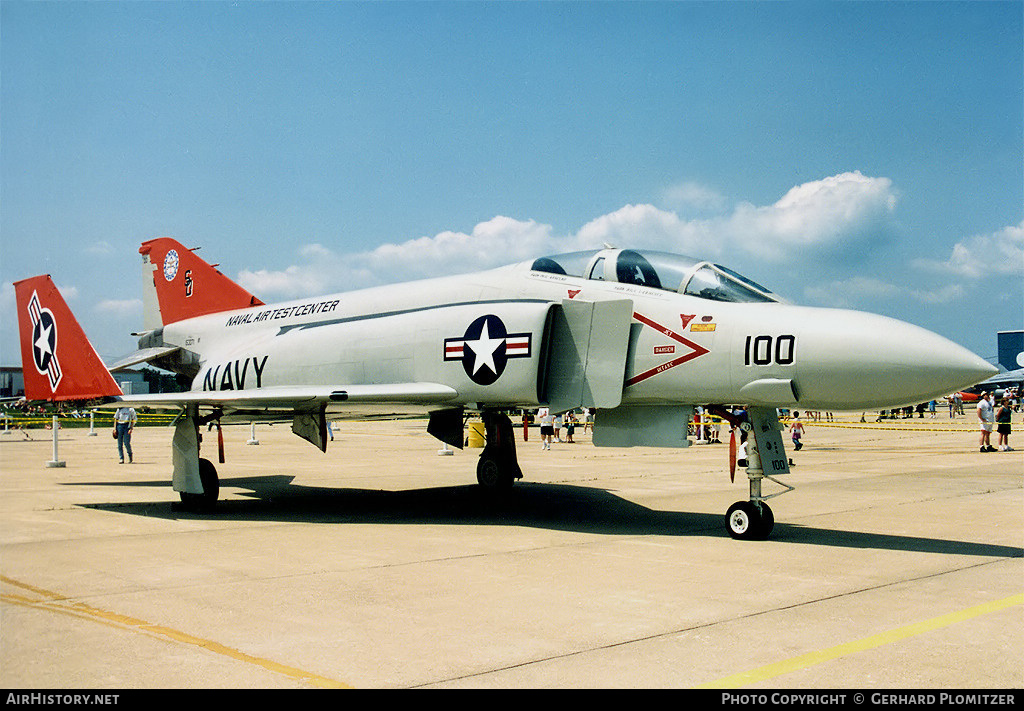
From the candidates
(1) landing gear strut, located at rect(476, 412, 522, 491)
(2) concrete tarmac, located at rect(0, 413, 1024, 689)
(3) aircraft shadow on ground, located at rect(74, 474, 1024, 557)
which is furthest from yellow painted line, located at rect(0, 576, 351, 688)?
(1) landing gear strut, located at rect(476, 412, 522, 491)

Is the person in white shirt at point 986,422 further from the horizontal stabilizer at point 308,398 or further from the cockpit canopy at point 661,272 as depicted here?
the horizontal stabilizer at point 308,398

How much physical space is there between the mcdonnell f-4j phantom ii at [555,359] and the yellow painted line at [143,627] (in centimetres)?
458

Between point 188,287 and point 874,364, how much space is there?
42.6 ft

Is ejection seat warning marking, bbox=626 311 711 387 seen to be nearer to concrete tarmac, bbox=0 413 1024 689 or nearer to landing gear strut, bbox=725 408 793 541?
landing gear strut, bbox=725 408 793 541

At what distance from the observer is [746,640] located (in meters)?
4.91

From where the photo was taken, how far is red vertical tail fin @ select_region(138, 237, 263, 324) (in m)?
16.2

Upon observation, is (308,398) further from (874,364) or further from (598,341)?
(874,364)

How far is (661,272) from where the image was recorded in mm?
9438

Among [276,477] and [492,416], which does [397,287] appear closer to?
[492,416]

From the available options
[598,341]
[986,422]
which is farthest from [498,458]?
[986,422]

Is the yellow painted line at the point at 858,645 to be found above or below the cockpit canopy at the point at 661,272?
below

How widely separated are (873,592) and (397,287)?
25.4ft

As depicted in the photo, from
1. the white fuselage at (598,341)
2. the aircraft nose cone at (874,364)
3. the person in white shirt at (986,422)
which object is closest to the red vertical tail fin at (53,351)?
the white fuselage at (598,341)

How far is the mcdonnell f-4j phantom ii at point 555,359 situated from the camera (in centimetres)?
796
